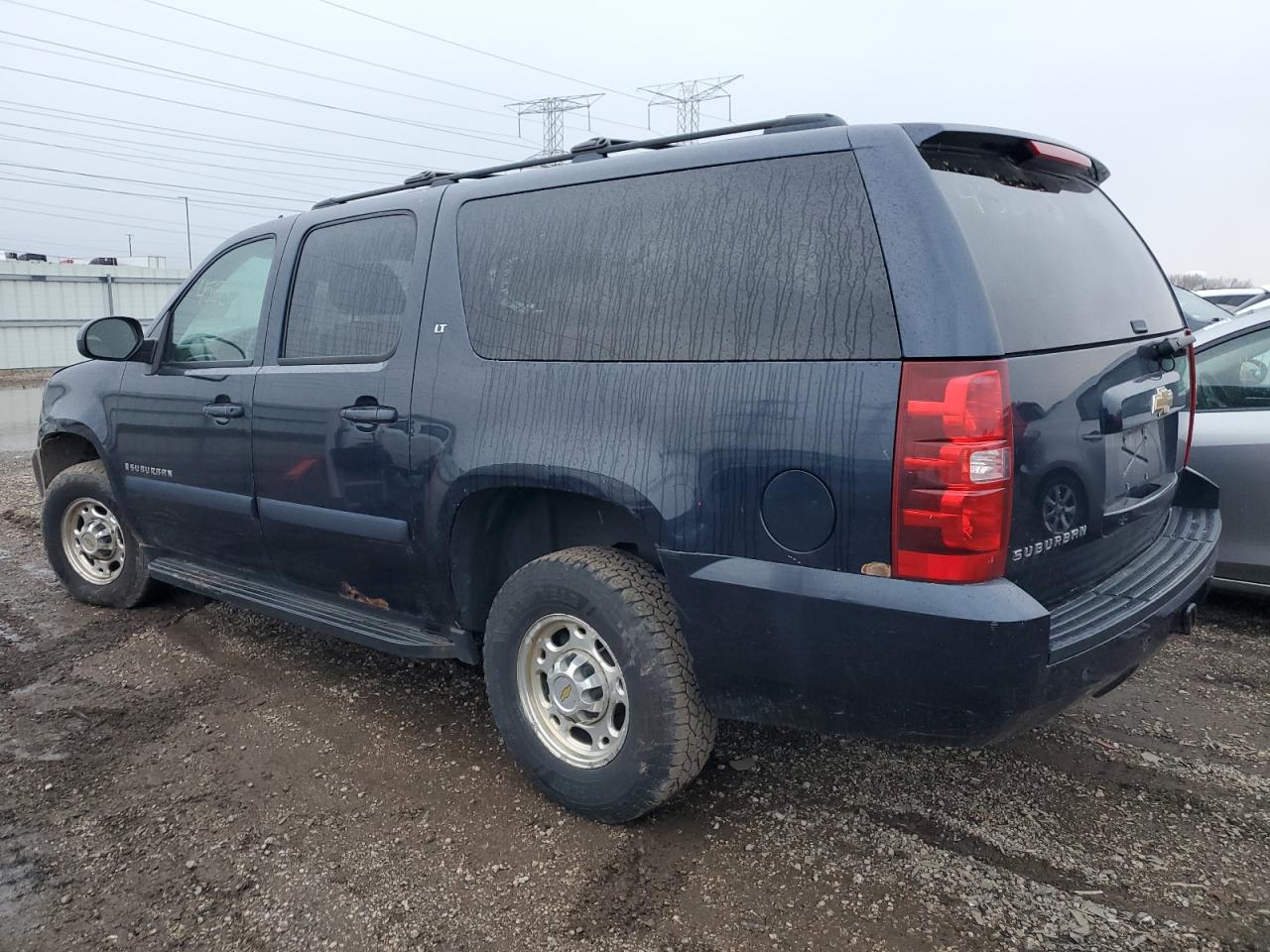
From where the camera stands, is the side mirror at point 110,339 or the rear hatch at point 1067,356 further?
the side mirror at point 110,339

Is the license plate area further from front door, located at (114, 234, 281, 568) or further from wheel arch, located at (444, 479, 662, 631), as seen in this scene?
front door, located at (114, 234, 281, 568)

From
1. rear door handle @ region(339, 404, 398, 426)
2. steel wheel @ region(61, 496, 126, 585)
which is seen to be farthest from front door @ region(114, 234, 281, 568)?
rear door handle @ region(339, 404, 398, 426)

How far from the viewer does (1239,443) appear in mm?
4152

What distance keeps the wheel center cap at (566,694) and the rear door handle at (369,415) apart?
3.49ft

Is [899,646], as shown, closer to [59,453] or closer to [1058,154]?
[1058,154]

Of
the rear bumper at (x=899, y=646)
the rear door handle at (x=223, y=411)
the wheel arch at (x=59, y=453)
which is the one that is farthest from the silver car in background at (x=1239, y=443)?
the wheel arch at (x=59, y=453)

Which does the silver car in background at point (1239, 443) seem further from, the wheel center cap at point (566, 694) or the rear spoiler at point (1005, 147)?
the wheel center cap at point (566, 694)

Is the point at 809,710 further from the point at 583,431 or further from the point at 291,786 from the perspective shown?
the point at 291,786

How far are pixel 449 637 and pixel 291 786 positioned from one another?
695 millimetres

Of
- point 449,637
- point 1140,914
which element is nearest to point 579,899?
point 449,637

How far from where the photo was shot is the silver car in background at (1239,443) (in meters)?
4.12

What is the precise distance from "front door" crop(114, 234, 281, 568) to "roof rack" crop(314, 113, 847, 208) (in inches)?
22.9

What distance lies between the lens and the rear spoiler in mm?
2350

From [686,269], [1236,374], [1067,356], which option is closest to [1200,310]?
[1236,374]
